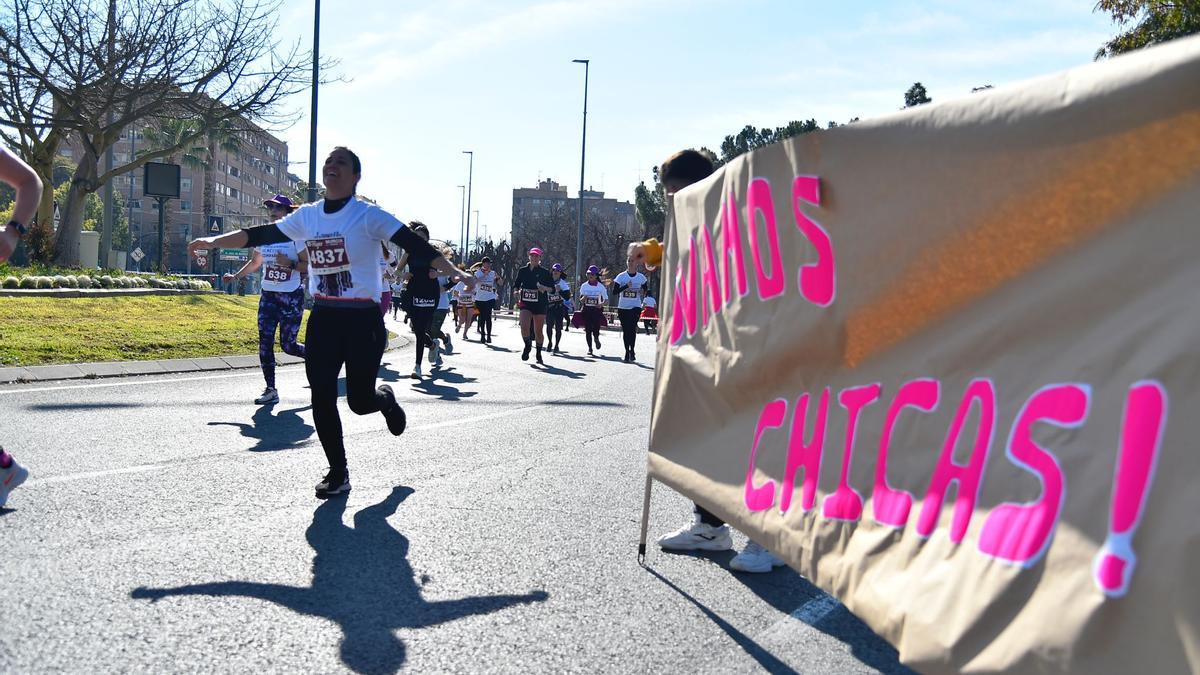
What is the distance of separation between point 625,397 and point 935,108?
962 centimetres

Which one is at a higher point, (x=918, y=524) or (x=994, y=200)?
(x=994, y=200)

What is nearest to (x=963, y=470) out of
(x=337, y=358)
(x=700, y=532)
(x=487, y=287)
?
(x=700, y=532)

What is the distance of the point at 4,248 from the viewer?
438 centimetres

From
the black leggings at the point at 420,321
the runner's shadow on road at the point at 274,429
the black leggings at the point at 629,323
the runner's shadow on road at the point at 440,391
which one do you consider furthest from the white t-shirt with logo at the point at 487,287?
the runner's shadow on road at the point at 274,429

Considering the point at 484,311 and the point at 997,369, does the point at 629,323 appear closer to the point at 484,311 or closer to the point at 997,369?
the point at 484,311

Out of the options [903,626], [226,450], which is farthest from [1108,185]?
[226,450]

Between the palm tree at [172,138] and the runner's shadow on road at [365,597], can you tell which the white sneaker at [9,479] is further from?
the palm tree at [172,138]

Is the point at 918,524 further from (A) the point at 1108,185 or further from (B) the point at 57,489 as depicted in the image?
(B) the point at 57,489

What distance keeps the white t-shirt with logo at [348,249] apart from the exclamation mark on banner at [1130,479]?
4662 millimetres

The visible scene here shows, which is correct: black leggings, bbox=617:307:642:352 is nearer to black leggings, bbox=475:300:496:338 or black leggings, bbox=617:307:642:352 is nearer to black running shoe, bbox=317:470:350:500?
→ black leggings, bbox=475:300:496:338

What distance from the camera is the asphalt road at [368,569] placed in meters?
3.53

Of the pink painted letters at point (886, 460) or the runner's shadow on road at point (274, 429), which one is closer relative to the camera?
the pink painted letters at point (886, 460)

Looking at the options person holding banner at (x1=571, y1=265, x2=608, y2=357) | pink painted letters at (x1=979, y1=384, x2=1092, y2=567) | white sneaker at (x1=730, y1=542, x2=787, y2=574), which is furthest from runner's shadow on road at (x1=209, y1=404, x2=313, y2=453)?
person holding banner at (x1=571, y1=265, x2=608, y2=357)

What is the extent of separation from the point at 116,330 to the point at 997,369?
15.4 m
